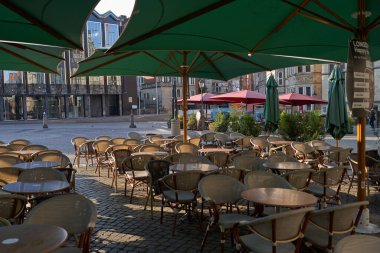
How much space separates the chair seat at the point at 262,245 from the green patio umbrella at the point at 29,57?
4.86m

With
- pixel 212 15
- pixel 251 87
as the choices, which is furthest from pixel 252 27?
pixel 251 87

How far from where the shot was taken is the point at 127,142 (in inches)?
386

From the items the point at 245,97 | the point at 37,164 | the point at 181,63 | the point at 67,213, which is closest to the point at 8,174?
the point at 37,164

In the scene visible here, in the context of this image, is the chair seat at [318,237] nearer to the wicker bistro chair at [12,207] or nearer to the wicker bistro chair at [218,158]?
the wicker bistro chair at [12,207]

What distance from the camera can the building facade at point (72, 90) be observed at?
4638 centimetres

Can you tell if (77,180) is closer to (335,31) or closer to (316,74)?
(335,31)

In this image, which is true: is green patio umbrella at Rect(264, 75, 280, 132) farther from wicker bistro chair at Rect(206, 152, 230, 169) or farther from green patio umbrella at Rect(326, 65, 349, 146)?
wicker bistro chair at Rect(206, 152, 230, 169)

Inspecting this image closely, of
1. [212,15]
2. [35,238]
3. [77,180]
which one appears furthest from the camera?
[77,180]

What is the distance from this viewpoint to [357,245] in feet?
8.04

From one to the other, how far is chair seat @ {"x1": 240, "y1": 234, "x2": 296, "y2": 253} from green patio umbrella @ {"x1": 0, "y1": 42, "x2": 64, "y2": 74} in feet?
16.0

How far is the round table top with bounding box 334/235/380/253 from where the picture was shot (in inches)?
94.9

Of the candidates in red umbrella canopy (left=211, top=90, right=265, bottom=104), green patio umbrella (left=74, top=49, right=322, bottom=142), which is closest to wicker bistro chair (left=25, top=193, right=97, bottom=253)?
green patio umbrella (left=74, top=49, right=322, bottom=142)

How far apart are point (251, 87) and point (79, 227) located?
63.3 meters

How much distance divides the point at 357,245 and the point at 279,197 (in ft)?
5.28
